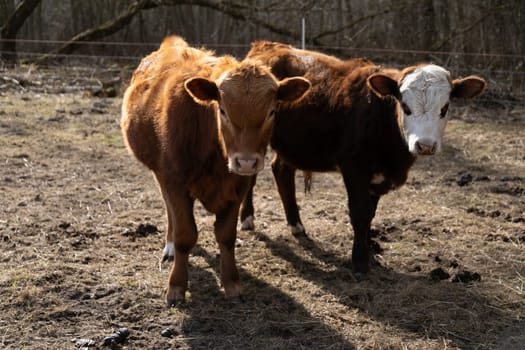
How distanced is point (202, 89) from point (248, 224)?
2.27m

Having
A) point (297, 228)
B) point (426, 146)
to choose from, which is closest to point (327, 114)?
point (426, 146)

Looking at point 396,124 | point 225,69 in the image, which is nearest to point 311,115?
point 396,124

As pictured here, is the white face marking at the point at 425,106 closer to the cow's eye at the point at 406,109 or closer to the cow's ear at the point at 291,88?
the cow's eye at the point at 406,109

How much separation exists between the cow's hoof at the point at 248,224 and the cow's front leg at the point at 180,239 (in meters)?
1.62

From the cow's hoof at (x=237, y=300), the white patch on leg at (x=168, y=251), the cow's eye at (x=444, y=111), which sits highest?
the cow's eye at (x=444, y=111)

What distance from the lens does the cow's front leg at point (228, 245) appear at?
4.86 m

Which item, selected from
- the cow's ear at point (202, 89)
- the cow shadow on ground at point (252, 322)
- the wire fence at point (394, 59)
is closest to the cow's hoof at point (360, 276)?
the cow shadow on ground at point (252, 322)

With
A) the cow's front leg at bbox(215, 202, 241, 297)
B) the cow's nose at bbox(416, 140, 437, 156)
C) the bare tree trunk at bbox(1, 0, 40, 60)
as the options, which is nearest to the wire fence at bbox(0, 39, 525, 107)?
the bare tree trunk at bbox(1, 0, 40, 60)

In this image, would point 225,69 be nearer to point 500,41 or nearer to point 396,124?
point 396,124

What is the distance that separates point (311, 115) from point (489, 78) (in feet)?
26.1

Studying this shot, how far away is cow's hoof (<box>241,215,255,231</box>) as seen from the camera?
6375mm

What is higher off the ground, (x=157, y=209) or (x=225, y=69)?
(x=225, y=69)

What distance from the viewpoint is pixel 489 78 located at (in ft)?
41.4

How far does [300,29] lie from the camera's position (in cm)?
1512
